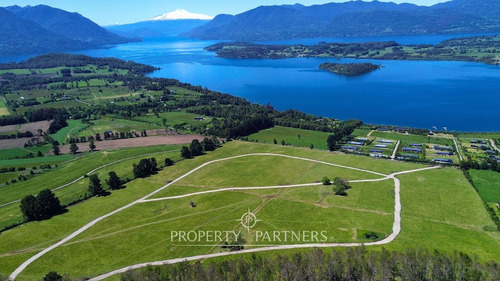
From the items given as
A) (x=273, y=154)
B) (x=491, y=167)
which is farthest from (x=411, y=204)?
(x=273, y=154)

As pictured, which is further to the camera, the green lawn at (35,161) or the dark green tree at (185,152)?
the green lawn at (35,161)

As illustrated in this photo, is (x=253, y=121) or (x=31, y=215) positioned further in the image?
(x=253, y=121)

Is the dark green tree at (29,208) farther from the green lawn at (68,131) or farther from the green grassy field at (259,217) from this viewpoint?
the green lawn at (68,131)

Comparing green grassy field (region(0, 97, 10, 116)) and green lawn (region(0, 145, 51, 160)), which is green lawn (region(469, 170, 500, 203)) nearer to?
green lawn (region(0, 145, 51, 160))

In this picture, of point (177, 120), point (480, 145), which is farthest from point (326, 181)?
point (177, 120)

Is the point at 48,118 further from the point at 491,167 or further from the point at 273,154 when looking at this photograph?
the point at 491,167

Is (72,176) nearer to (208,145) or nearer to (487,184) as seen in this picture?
(208,145)

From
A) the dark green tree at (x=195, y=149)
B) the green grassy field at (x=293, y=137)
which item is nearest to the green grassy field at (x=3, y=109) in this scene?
the dark green tree at (x=195, y=149)
